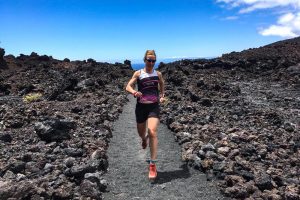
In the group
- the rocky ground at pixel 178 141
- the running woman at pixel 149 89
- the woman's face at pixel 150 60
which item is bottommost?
the rocky ground at pixel 178 141

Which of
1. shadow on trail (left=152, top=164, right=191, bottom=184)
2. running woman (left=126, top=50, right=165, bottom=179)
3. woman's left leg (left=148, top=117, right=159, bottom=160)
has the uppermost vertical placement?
running woman (left=126, top=50, right=165, bottom=179)

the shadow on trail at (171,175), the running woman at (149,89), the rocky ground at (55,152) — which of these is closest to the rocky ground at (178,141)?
the rocky ground at (55,152)

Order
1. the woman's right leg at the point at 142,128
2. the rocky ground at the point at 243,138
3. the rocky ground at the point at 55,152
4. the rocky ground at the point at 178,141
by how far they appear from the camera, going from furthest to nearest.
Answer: the woman's right leg at the point at 142,128, the rocky ground at the point at 243,138, the rocky ground at the point at 178,141, the rocky ground at the point at 55,152

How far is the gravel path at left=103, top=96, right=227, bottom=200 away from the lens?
8.84 meters

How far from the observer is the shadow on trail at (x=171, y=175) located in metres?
9.71

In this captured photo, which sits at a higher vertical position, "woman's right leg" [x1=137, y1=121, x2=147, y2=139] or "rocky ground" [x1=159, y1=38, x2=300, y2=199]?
"woman's right leg" [x1=137, y1=121, x2=147, y2=139]

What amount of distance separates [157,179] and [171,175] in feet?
1.71

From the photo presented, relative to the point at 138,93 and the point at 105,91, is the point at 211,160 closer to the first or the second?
the point at 138,93

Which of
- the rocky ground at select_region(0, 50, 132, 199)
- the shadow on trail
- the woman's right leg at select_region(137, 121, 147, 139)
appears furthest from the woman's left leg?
the rocky ground at select_region(0, 50, 132, 199)

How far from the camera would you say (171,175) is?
10172mm

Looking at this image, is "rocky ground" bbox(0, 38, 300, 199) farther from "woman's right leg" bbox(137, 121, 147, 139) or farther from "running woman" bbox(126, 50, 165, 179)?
"running woman" bbox(126, 50, 165, 179)

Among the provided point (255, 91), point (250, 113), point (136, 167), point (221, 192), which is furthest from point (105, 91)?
point (221, 192)

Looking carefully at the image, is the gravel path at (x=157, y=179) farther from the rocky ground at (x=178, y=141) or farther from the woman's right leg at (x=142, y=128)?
the woman's right leg at (x=142, y=128)

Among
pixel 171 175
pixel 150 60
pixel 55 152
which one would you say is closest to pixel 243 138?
pixel 171 175
